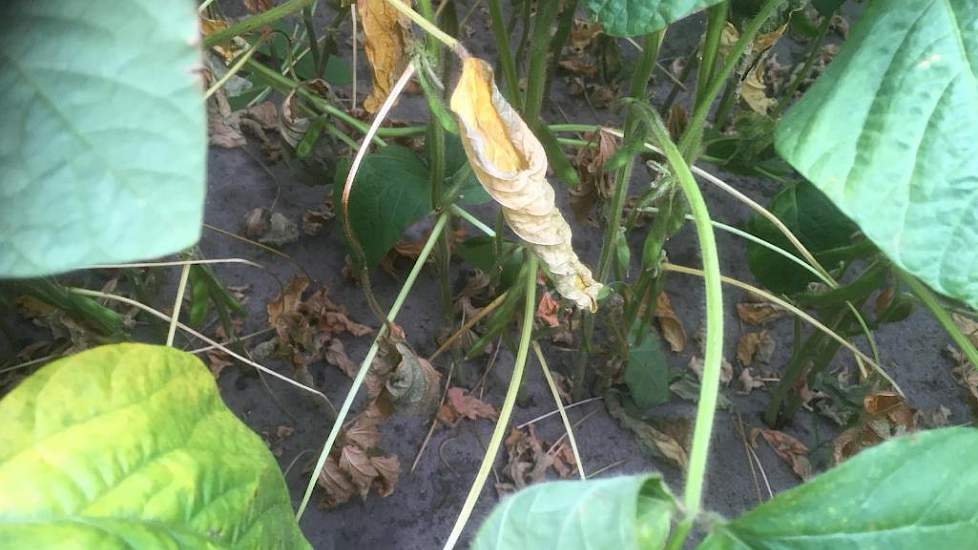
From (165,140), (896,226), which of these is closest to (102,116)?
(165,140)

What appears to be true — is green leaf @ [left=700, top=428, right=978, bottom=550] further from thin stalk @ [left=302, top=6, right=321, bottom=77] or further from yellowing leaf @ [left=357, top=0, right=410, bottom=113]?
thin stalk @ [left=302, top=6, right=321, bottom=77]

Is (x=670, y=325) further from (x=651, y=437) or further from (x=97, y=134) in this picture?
(x=97, y=134)

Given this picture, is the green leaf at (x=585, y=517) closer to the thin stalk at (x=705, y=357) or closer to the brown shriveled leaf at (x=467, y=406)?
the thin stalk at (x=705, y=357)

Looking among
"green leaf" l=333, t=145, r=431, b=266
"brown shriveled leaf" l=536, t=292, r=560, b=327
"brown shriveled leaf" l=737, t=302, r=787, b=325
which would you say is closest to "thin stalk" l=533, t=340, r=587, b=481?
"brown shriveled leaf" l=536, t=292, r=560, b=327

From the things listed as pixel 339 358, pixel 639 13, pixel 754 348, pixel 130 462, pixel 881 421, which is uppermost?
pixel 639 13

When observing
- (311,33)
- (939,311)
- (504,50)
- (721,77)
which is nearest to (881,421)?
(939,311)

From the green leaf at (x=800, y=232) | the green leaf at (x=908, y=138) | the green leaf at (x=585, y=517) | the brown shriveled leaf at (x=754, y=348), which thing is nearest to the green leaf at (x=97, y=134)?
the green leaf at (x=585, y=517)
